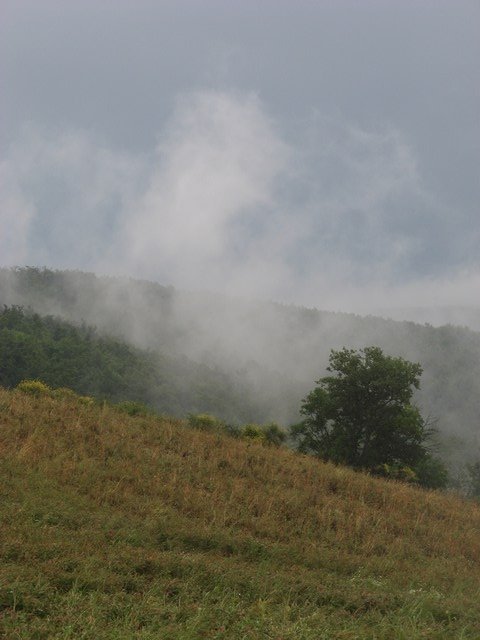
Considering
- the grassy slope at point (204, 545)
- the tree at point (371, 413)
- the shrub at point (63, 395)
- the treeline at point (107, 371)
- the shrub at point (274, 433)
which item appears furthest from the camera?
the treeline at point (107, 371)

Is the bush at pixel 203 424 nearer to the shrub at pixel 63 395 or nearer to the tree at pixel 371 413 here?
the shrub at pixel 63 395

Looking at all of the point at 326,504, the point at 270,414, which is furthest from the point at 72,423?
the point at 270,414

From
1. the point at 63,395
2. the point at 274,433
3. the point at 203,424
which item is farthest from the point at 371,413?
the point at 63,395

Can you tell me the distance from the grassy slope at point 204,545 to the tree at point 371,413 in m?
17.7

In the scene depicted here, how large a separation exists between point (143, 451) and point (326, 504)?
384 centimetres

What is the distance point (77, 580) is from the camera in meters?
4.67

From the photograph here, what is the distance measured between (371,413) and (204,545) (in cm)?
2529

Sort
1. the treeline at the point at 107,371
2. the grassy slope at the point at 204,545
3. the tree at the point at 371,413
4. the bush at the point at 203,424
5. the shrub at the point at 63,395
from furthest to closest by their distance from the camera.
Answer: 1. the treeline at the point at 107,371
2. the tree at the point at 371,413
3. the shrub at the point at 63,395
4. the bush at the point at 203,424
5. the grassy slope at the point at 204,545

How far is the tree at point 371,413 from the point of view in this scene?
29375 mm

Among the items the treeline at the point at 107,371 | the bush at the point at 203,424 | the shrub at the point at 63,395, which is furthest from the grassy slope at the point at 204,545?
the treeline at the point at 107,371

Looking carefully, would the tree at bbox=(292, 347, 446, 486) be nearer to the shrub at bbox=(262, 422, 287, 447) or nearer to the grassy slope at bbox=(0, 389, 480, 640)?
the shrub at bbox=(262, 422, 287, 447)

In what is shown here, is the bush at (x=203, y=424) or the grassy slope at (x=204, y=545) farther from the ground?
the grassy slope at (x=204, y=545)

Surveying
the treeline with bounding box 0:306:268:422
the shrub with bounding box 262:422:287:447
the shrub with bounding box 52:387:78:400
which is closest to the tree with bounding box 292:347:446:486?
the shrub with bounding box 262:422:287:447

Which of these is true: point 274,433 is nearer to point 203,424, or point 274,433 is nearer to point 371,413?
point 371,413
